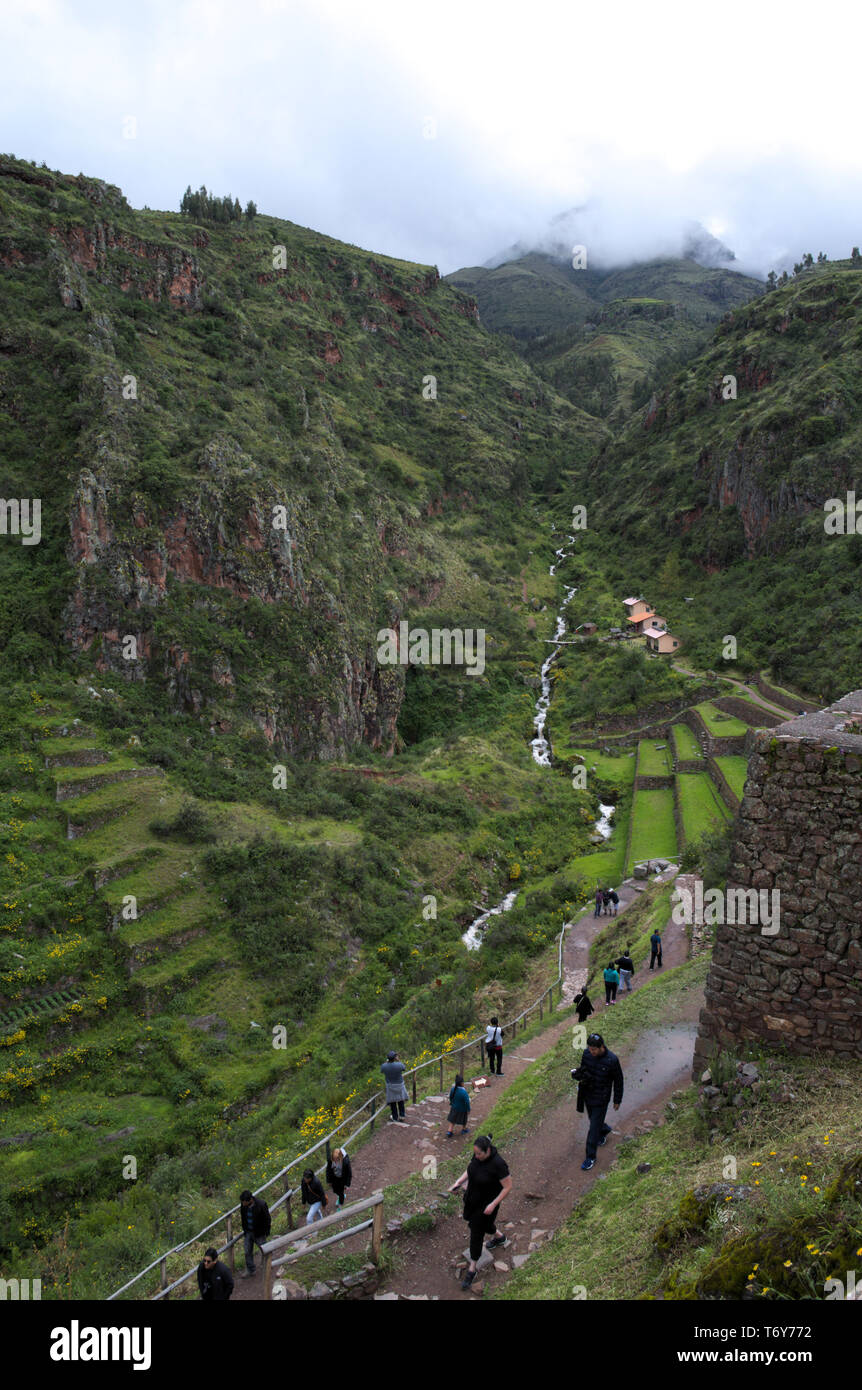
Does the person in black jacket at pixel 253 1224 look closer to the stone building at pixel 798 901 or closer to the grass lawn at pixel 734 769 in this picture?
the stone building at pixel 798 901

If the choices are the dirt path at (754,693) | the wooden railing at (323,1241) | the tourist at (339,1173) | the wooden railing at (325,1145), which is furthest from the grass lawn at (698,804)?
the wooden railing at (323,1241)

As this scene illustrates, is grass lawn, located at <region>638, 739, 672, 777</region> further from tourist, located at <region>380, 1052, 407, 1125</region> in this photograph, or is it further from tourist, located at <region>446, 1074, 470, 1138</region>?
tourist, located at <region>446, 1074, 470, 1138</region>

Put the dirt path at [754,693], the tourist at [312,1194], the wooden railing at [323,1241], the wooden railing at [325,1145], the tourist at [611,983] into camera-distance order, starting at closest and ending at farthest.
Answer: the wooden railing at [323,1241]
the wooden railing at [325,1145]
the tourist at [312,1194]
the tourist at [611,983]
the dirt path at [754,693]

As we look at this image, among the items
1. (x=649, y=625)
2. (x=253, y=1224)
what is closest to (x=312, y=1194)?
(x=253, y=1224)

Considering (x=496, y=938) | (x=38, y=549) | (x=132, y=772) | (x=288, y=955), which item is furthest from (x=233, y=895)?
(x=38, y=549)

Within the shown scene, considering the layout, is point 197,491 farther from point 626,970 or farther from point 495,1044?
point 495,1044
